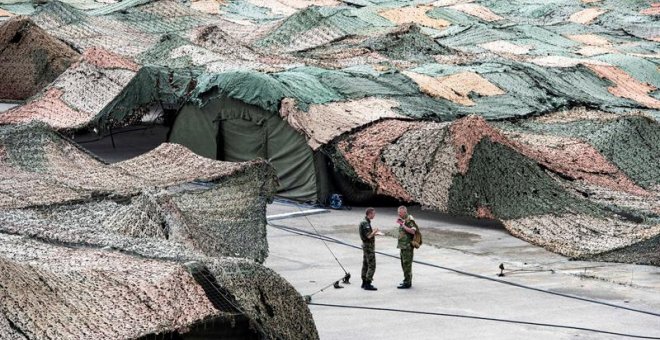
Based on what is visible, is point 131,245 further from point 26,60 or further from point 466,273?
point 26,60

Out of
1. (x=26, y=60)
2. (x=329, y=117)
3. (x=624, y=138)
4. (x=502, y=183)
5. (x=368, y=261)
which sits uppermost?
(x=26, y=60)

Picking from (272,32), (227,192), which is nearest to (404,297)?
(227,192)

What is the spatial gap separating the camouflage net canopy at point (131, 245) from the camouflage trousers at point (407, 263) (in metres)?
1.81

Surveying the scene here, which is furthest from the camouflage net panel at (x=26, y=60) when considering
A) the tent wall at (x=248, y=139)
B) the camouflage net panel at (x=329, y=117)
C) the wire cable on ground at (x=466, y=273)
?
the wire cable on ground at (x=466, y=273)

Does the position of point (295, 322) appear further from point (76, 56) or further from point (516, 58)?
point (516, 58)

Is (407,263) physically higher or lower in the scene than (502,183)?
lower

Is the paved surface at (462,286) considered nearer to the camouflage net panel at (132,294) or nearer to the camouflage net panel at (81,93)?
the camouflage net panel at (132,294)

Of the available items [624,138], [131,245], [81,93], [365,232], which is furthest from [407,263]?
[81,93]

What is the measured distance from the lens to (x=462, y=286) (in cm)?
1720

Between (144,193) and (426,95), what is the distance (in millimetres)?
11089

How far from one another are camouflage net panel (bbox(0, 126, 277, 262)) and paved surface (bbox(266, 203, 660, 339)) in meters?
1.16

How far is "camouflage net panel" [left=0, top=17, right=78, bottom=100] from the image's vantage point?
27.8 metres

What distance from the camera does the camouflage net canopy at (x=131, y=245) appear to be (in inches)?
420

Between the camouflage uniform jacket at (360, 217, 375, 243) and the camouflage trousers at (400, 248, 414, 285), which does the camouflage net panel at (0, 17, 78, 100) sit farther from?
the camouflage trousers at (400, 248, 414, 285)
